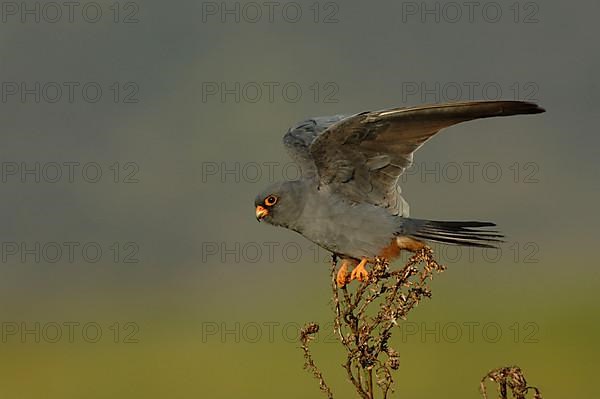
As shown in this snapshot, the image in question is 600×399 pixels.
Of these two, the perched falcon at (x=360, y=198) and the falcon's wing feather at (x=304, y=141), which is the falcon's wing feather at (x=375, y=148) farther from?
the falcon's wing feather at (x=304, y=141)

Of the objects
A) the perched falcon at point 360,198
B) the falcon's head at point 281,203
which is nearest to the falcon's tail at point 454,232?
the perched falcon at point 360,198

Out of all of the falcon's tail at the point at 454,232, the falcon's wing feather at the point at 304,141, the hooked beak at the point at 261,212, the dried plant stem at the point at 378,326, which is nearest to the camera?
the dried plant stem at the point at 378,326

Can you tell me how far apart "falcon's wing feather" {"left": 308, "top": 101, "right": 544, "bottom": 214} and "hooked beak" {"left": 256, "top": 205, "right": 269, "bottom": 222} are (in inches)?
22.0

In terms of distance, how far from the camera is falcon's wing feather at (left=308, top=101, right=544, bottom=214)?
8.62 meters

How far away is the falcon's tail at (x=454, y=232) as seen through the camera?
8566mm

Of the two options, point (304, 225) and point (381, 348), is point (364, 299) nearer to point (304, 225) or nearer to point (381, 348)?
point (381, 348)

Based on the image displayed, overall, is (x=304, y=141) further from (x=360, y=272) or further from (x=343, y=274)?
(x=360, y=272)

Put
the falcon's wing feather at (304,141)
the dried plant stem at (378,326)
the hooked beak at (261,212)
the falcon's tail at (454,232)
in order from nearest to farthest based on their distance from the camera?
the dried plant stem at (378,326) < the falcon's tail at (454,232) < the hooked beak at (261,212) < the falcon's wing feather at (304,141)

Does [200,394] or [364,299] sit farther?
[200,394]

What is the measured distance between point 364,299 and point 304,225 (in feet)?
7.92

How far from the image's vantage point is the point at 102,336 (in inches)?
2601

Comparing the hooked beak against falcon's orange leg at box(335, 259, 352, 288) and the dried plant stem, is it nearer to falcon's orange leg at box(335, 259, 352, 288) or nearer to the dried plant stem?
falcon's orange leg at box(335, 259, 352, 288)

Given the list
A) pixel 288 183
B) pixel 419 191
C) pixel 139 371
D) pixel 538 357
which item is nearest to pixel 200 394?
pixel 139 371

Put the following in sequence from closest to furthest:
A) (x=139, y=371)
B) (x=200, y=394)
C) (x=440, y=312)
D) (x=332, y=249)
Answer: (x=332, y=249)
(x=200, y=394)
(x=139, y=371)
(x=440, y=312)
